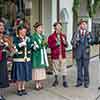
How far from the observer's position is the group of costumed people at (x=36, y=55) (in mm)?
8090

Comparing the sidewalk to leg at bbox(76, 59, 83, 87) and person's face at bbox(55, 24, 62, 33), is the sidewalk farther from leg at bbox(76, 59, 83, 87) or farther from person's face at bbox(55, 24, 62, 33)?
person's face at bbox(55, 24, 62, 33)

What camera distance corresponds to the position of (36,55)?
888 cm

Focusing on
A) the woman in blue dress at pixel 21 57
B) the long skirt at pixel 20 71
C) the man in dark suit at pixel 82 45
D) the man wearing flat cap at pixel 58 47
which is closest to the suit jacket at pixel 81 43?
the man in dark suit at pixel 82 45

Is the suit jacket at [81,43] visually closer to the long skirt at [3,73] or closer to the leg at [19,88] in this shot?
the leg at [19,88]

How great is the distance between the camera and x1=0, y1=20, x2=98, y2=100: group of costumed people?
8090 mm

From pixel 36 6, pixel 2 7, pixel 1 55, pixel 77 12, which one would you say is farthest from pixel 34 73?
pixel 77 12

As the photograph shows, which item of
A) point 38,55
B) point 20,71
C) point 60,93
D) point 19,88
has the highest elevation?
point 38,55

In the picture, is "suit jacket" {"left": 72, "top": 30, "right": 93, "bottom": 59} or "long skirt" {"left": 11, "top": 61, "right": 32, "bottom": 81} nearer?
"long skirt" {"left": 11, "top": 61, "right": 32, "bottom": 81}

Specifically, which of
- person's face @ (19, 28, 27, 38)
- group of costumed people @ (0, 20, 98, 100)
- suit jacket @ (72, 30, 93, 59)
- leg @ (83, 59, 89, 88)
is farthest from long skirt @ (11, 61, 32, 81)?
leg @ (83, 59, 89, 88)

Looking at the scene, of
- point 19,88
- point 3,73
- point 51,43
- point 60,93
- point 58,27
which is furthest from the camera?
point 51,43

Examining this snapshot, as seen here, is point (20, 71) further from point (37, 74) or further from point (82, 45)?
point (82, 45)

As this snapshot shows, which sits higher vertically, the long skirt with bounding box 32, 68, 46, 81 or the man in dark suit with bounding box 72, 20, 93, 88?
the man in dark suit with bounding box 72, 20, 93, 88

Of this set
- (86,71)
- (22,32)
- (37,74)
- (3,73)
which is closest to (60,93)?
(37,74)

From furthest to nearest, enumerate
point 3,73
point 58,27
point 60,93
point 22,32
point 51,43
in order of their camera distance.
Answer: point 51,43 < point 58,27 < point 60,93 < point 22,32 < point 3,73
